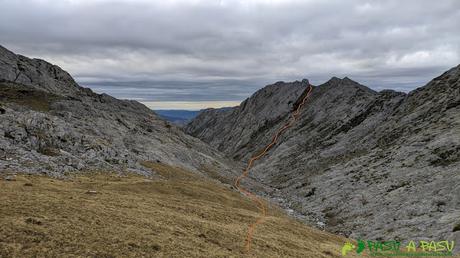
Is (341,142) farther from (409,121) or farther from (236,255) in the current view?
(236,255)

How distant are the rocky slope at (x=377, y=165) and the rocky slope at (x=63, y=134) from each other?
837 inches

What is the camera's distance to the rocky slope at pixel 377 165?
4875 centimetres

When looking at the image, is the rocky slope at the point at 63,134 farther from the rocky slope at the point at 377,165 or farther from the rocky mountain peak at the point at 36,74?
the rocky slope at the point at 377,165

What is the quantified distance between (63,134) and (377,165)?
55843 mm

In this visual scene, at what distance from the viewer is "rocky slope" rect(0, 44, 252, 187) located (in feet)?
134

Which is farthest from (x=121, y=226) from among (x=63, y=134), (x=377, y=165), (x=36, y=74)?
(x=36, y=74)

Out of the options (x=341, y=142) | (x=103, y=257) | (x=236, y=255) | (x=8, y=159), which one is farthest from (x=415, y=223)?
(x=341, y=142)

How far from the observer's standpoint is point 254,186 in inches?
3290

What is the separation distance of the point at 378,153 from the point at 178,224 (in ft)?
220

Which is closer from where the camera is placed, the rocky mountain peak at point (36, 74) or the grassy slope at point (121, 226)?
the grassy slope at point (121, 226)

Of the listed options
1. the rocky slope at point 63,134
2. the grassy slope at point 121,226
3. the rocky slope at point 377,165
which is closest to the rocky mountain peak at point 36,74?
the rocky slope at point 63,134

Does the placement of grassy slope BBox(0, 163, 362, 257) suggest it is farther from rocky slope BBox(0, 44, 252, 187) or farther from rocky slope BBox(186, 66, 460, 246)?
rocky slope BBox(186, 66, 460, 246)

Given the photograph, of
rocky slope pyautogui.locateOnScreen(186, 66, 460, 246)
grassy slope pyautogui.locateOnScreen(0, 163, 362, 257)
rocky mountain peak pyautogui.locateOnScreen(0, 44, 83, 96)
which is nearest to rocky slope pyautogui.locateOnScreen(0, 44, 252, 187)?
rocky mountain peak pyautogui.locateOnScreen(0, 44, 83, 96)

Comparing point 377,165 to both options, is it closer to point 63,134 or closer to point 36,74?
point 63,134
